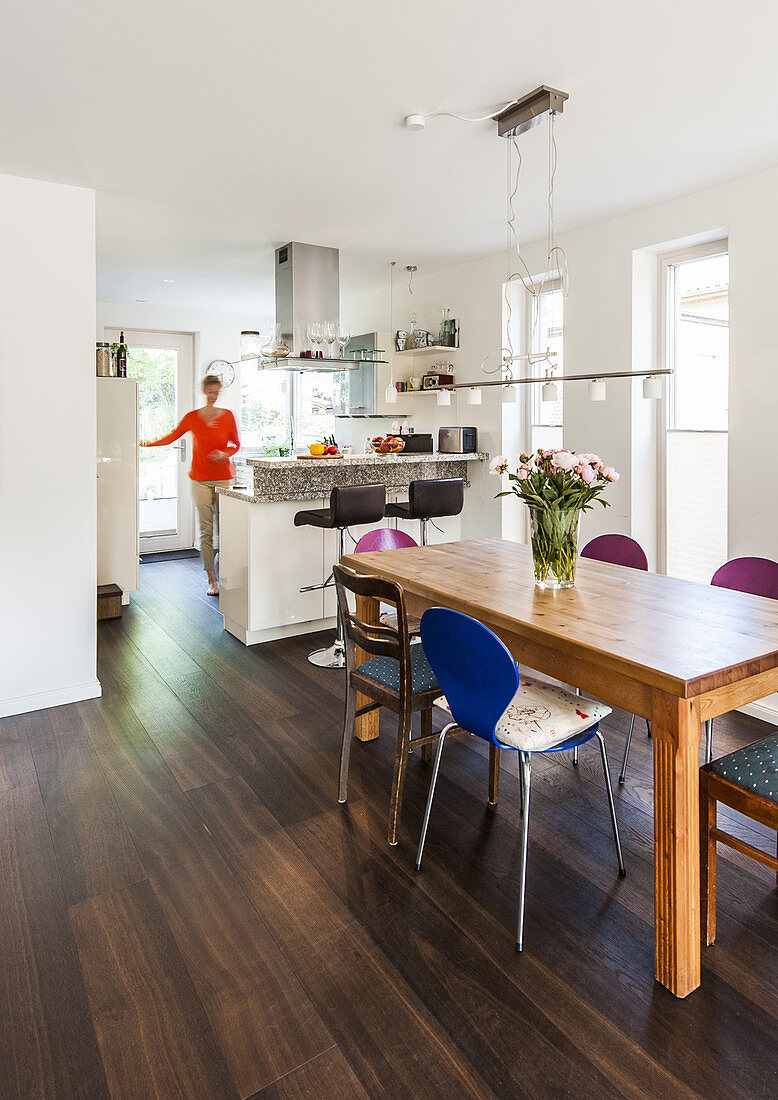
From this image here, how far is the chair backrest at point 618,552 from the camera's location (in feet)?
10.6

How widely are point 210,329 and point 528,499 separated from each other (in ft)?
19.6

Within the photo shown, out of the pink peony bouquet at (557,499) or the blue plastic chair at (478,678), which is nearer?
the blue plastic chair at (478,678)

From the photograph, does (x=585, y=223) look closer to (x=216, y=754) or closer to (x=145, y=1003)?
(x=216, y=754)

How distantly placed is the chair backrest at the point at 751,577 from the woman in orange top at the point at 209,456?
4137 mm

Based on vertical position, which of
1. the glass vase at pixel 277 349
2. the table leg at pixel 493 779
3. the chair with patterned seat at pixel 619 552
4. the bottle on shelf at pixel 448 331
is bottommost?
the table leg at pixel 493 779

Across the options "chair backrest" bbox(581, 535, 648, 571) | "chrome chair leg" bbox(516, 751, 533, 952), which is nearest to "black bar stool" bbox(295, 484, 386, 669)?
"chair backrest" bbox(581, 535, 648, 571)

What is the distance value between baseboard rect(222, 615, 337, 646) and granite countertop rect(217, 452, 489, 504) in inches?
34.1

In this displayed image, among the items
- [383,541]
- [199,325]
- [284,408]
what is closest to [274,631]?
[383,541]

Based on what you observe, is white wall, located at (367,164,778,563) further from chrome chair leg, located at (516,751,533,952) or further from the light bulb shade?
chrome chair leg, located at (516,751,533,952)

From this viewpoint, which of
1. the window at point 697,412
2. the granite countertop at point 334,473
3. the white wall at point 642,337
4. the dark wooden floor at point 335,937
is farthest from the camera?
the granite countertop at point 334,473

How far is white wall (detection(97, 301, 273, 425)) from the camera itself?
7.07 m

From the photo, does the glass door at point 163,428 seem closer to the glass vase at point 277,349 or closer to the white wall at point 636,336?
the glass vase at point 277,349

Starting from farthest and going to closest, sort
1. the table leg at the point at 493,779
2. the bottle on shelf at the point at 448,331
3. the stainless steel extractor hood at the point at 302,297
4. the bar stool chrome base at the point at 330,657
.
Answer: the bottle on shelf at the point at 448,331
the stainless steel extractor hood at the point at 302,297
the bar stool chrome base at the point at 330,657
the table leg at the point at 493,779

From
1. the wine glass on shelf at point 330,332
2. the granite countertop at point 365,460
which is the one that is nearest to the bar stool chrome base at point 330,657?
the granite countertop at point 365,460
